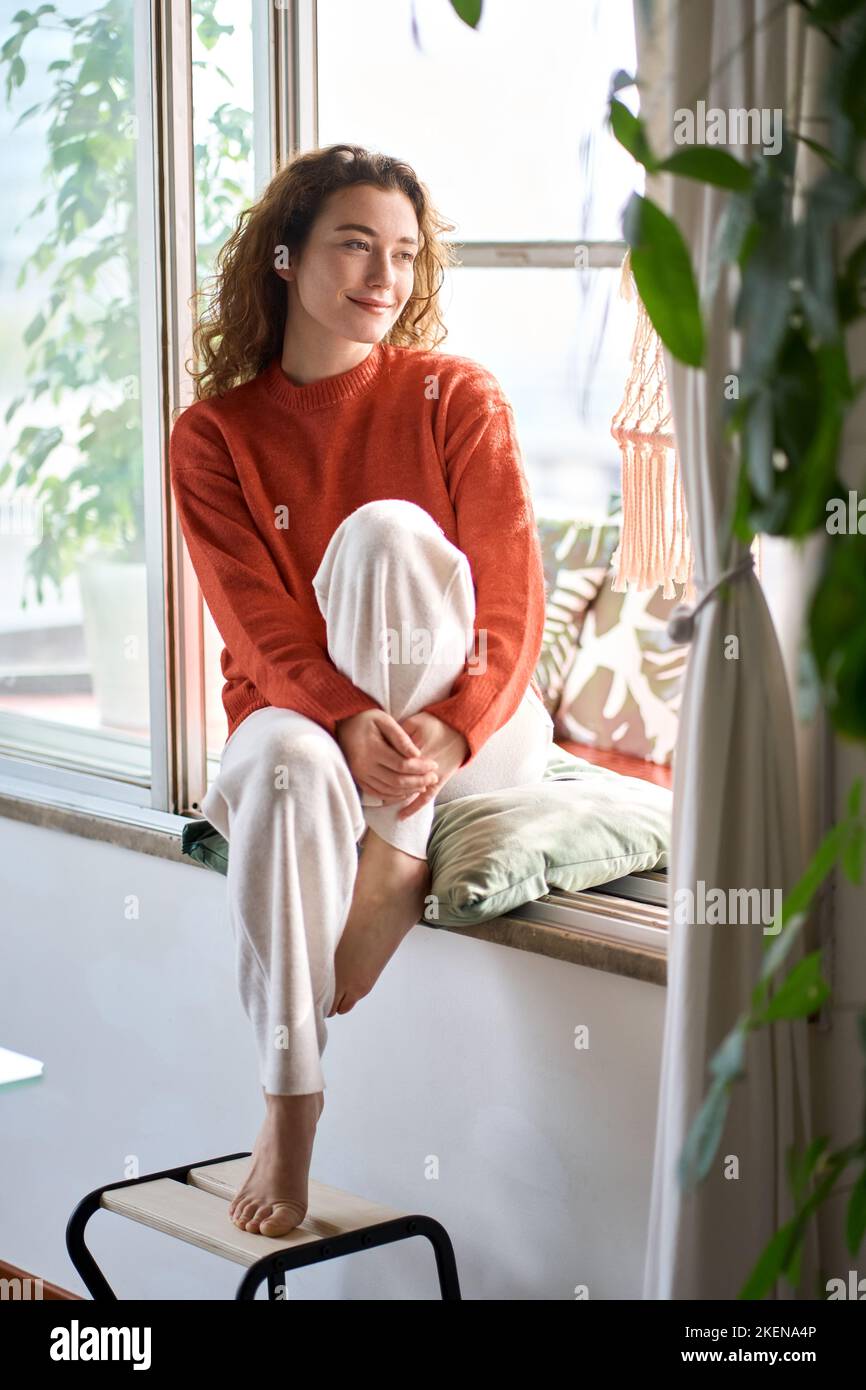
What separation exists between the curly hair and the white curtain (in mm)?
561

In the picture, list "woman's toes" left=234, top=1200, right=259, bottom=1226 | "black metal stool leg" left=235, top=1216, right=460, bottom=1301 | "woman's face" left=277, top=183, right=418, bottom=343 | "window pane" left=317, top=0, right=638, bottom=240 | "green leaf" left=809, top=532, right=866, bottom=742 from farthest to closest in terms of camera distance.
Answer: "window pane" left=317, top=0, right=638, bottom=240 → "woman's face" left=277, top=183, right=418, bottom=343 → "woman's toes" left=234, top=1200, right=259, bottom=1226 → "black metal stool leg" left=235, top=1216, right=460, bottom=1301 → "green leaf" left=809, top=532, right=866, bottom=742

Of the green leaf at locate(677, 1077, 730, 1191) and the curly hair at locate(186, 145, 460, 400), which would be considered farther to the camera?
the curly hair at locate(186, 145, 460, 400)

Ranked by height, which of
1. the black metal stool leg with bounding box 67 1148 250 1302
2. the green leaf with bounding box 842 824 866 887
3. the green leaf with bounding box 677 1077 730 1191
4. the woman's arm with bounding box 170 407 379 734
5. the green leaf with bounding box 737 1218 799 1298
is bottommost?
the black metal stool leg with bounding box 67 1148 250 1302

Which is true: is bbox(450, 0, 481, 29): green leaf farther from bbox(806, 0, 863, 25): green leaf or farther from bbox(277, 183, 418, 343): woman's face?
bbox(277, 183, 418, 343): woman's face

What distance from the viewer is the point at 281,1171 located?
1.65 m

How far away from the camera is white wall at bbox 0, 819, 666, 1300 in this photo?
5.58 feet

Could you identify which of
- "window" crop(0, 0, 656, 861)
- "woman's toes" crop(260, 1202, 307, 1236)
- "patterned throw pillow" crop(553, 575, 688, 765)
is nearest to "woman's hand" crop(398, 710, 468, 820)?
"woman's toes" crop(260, 1202, 307, 1236)

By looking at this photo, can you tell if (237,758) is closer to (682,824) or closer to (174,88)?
(682,824)

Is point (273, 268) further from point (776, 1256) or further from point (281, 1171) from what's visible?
point (776, 1256)

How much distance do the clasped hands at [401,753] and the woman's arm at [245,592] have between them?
3 centimetres

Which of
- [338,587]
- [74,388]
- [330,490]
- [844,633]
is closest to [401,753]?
[338,587]

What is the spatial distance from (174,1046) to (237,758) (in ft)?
2.30

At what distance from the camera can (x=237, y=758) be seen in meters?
1.69

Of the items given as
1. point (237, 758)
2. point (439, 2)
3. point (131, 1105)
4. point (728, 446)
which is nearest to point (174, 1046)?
point (131, 1105)
